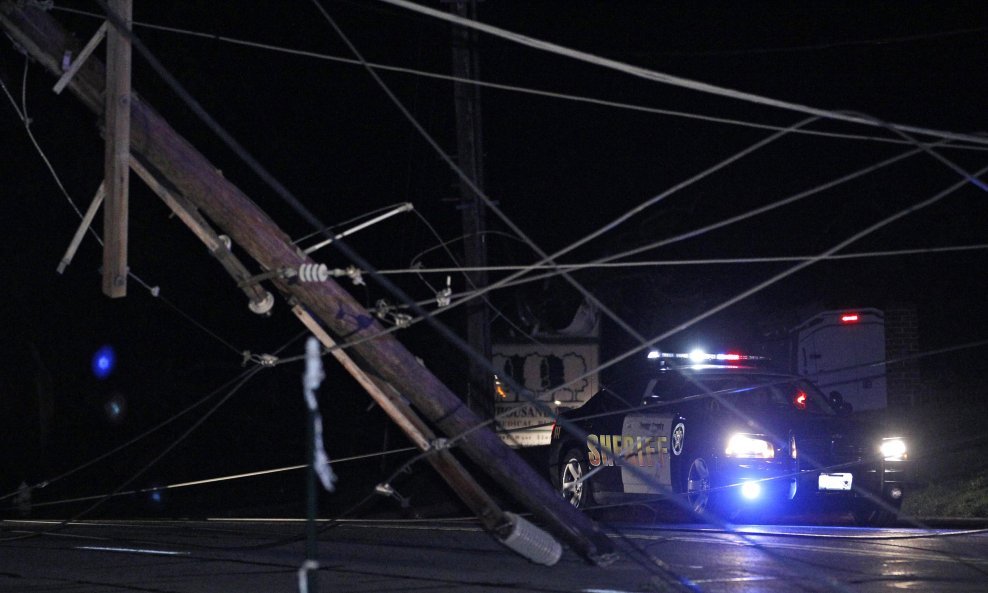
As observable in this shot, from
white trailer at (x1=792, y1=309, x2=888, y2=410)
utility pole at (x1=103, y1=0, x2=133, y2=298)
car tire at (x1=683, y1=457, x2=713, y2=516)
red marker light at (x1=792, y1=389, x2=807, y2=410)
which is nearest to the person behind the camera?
utility pole at (x1=103, y1=0, x2=133, y2=298)

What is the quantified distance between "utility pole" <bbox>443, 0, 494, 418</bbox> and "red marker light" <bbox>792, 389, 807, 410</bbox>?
14.7 feet

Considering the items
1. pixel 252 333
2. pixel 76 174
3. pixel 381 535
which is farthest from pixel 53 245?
pixel 381 535

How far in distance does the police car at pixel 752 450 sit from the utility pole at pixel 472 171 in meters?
3.41

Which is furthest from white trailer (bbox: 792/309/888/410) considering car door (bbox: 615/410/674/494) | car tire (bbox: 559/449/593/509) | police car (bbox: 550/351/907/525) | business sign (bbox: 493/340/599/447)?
car door (bbox: 615/410/674/494)

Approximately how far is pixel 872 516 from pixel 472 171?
7083 mm

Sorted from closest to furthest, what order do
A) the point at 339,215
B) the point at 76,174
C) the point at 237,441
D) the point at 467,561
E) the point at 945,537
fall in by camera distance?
1. the point at 467,561
2. the point at 945,537
3. the point at 76,174
4. the point at 339,215
5. the point at 237,441

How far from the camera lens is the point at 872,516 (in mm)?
13273

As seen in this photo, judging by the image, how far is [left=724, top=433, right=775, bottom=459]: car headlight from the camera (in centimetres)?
1244

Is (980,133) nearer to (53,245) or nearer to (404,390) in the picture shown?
(404,390)

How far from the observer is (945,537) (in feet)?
30.4

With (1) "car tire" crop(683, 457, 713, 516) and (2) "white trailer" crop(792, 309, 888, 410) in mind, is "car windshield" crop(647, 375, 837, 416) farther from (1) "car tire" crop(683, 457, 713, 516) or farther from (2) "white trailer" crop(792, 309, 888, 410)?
(2) "white trailer" crop(792, 309, 888, 410)

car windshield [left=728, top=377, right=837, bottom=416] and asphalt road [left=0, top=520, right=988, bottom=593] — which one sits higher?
car windshield [left=728, top=377, right=837, bottom=416]

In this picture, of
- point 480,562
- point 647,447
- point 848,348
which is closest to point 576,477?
point 647,447

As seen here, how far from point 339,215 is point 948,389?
43.4 ft
